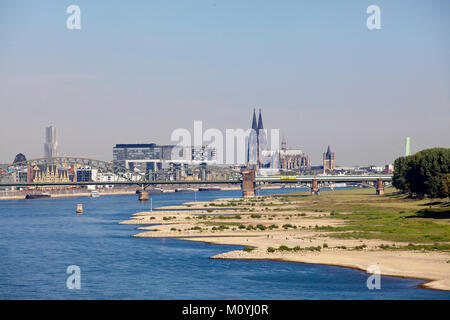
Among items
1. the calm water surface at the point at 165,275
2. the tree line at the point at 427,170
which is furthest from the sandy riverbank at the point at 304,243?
the tree line at the point at 427,170

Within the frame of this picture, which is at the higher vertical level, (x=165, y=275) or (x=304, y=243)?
(x=304, y=243)

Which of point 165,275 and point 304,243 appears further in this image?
point 304,243

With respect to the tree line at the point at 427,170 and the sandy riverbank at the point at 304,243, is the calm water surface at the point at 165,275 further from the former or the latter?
the tree line at the point at 427,170

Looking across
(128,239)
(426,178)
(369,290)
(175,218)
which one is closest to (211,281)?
(369,290)

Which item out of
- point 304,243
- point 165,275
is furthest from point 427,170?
point 165,275

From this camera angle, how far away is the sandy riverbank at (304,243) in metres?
63.8

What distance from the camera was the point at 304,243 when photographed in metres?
83.9

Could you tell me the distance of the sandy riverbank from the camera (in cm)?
6381

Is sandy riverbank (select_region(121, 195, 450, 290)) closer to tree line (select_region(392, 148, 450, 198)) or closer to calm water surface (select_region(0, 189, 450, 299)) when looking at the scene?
calm water surface (select_region(0, 189, 450, 299))

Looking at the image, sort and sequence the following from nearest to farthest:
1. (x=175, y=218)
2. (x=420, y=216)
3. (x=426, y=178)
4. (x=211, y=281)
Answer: (x=211, y=281)
(x=420, y=216)
(x=175, y=218)
(x=426, y=178)

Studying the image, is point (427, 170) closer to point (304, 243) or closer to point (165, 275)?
point (304, 243)

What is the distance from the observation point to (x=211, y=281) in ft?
201
